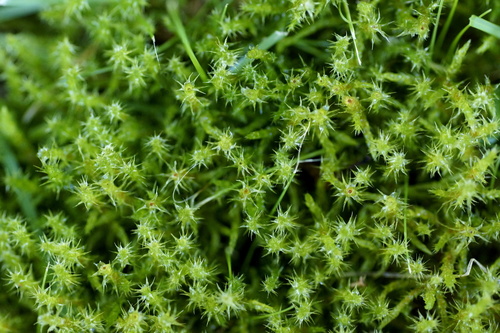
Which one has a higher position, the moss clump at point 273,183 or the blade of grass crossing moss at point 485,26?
the blade of grass crossing moss at point 485,26

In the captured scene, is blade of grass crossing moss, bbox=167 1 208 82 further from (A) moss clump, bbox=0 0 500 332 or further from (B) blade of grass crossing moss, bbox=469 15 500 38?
(B) blade of grass crossing moss, bbox=469 15 500 38

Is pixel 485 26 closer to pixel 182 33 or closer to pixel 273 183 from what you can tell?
pixel 273 183

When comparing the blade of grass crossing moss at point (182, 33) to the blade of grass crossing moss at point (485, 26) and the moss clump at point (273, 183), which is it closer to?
the moss clump at point (273, 183)

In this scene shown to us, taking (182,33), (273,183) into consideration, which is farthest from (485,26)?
(182,33)

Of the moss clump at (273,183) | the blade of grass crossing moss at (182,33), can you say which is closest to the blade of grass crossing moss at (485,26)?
the moss clump at (273,183)

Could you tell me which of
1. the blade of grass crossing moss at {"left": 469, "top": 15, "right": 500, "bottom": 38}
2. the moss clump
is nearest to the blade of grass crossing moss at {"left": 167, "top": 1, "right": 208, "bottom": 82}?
the moss clump

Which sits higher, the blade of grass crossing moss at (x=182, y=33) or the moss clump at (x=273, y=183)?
the blade of grass crossing moss at (x=182, y=33)

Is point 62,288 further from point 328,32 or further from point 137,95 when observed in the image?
point 328,32

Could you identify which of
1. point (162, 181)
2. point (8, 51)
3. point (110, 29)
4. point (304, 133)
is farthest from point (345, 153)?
point (8, 51)
